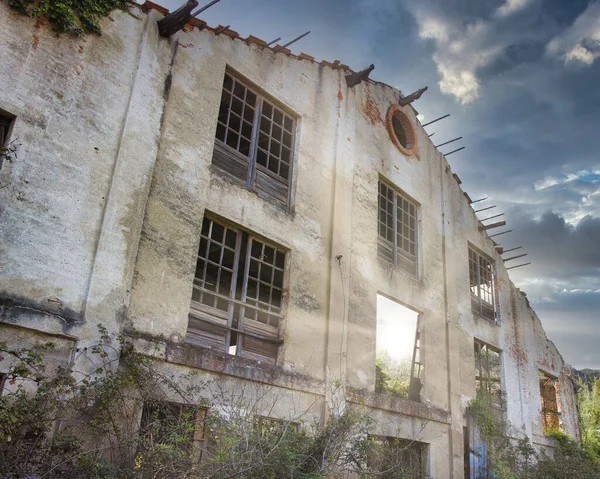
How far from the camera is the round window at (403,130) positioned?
14078 mm

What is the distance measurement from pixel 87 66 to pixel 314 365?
5.92 m

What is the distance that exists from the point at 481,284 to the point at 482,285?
7 centimetres

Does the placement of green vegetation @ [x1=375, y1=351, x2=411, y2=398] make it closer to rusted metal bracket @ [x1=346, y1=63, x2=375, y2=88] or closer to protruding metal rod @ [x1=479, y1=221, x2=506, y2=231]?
protruding metal rod @ [x1=479, y1=221, x2=506, y2=231]

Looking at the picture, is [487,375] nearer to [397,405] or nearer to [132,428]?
[397,405]

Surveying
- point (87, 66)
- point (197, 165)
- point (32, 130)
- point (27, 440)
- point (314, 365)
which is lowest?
point (27, 440)

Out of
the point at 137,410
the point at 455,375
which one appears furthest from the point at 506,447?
the point at 137,410

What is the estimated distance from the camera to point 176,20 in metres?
8.48

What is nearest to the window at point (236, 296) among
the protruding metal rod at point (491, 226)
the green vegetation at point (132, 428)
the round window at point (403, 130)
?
the green vegetation at point (132, 428)

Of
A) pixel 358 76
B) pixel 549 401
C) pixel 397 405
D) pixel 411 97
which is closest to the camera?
pixel 397 405

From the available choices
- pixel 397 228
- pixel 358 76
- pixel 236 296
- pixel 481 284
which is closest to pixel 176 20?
pixel 236 296

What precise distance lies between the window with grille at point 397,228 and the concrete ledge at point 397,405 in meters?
3.07

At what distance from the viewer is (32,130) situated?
6754 mm

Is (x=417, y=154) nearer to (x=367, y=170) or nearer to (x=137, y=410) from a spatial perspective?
(x=367, y=170)

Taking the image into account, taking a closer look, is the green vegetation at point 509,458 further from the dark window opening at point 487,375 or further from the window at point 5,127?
the window at point 5,127
